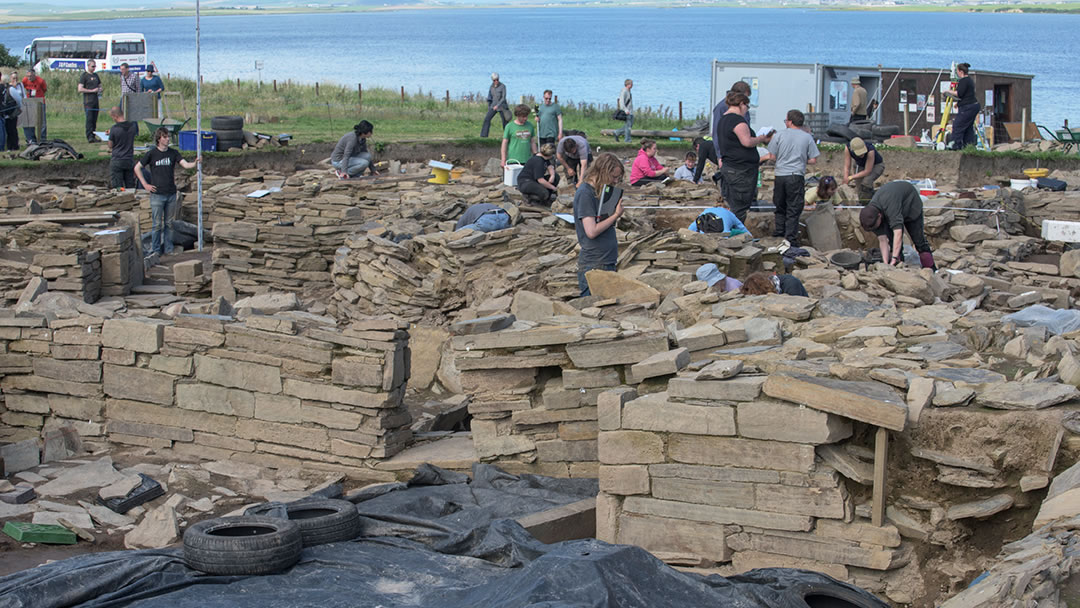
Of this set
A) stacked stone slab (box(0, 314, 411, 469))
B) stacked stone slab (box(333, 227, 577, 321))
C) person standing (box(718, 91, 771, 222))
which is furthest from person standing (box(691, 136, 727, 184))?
stacked stone slab (box(0, 314, 411, 469))

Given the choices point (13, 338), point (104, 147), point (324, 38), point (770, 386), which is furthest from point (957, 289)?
point (324, 38)

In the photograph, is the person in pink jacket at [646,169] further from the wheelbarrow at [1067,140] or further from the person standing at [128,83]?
the person standing at [128,83]

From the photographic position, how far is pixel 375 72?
90.8 meters

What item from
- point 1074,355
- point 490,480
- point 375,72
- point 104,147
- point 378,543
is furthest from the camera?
point 375,72

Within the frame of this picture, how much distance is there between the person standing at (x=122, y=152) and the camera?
1700 centimetres

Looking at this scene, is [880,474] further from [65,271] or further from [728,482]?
[65,271]

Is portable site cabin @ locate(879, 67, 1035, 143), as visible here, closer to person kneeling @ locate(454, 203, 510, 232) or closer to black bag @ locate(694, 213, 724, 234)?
person kneeling @ locate(454, 203, 510, 232)

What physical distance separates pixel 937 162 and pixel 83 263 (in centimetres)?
1382

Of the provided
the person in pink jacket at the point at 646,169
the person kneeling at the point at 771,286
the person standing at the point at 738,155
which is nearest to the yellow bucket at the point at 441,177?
the person in pink jacket at the point at 646,169

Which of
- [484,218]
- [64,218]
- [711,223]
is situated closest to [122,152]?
[64,218]

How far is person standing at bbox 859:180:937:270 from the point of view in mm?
10828

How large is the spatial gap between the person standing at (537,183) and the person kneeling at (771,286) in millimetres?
5589

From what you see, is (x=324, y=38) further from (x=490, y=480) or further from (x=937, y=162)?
(x=490, y=480)

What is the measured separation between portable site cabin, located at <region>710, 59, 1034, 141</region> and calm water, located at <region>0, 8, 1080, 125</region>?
953 inches
